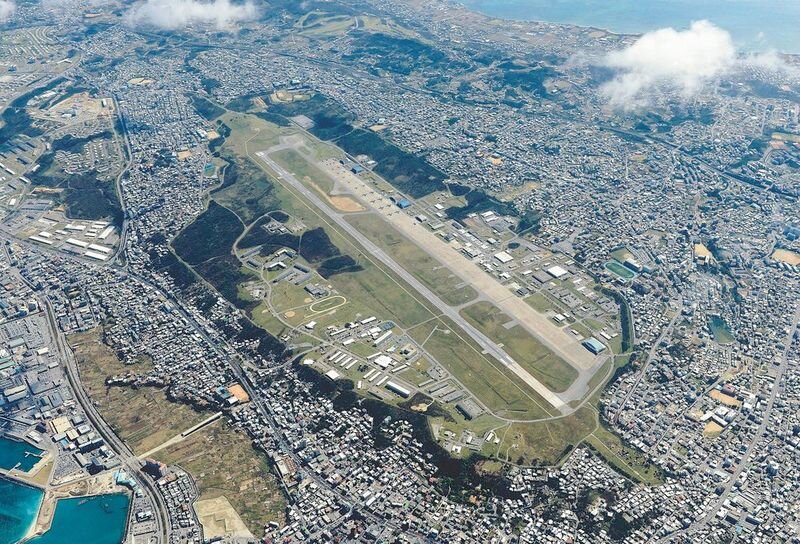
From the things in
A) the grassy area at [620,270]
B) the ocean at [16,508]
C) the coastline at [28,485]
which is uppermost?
the grassy area at [620,270]

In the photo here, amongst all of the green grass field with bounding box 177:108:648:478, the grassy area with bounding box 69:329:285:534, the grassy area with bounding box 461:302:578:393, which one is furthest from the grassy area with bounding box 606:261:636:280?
the grassy area with bounding box 69:329:285:534

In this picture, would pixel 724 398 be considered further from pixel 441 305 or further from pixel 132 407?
pixel 132 407

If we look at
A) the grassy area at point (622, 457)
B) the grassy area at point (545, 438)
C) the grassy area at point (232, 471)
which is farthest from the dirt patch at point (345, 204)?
the grassy area at point (622, 457)

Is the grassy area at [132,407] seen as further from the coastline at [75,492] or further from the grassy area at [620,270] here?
the grassy area at [620,270]

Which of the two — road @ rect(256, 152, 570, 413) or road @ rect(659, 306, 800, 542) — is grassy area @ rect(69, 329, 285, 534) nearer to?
road @ rect(256, 152, 570, 413)

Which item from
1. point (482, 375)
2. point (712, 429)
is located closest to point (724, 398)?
point (712, 429)

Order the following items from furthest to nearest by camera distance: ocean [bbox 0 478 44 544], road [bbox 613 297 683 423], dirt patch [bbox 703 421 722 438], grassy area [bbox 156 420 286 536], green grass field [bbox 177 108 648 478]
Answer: road [bbox 613 297 683 423] → dirt patch [bbox 703 421 722 438] → green grass field [bbox 177 108 648 478] → grassy area [bbox 156 420 286 536] → ocean [bbox 0 478 44 544]
